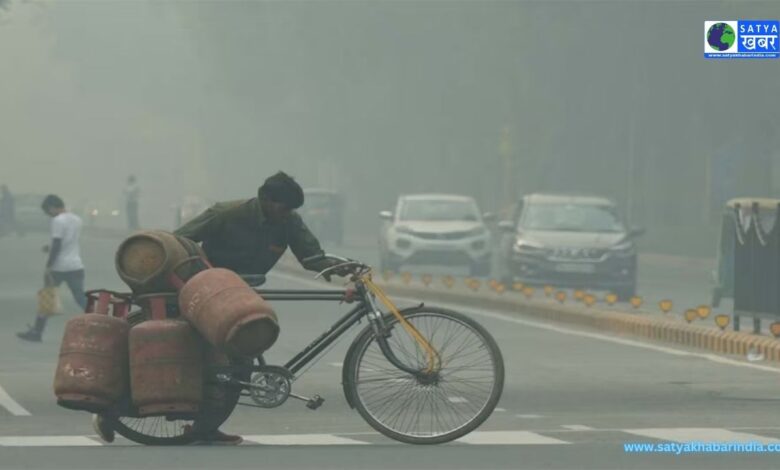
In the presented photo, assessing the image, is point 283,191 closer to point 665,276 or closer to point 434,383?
point 434,383

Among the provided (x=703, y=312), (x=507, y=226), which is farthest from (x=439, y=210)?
(x=703, y=312)

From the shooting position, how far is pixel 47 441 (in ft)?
42.8

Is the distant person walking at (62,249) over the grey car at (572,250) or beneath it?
over

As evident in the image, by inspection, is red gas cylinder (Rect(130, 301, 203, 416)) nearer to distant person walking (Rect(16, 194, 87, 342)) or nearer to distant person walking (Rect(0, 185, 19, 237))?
distant person walking (Rect(16, 194, 87, 342))

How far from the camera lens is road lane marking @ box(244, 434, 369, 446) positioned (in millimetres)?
12593

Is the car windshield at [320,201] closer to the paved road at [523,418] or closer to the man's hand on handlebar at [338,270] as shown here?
Result: the paved road at [523,418]

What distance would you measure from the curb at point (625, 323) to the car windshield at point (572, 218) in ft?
10.2

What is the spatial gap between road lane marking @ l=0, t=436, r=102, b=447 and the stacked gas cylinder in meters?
0.88

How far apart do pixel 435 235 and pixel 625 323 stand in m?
17.4

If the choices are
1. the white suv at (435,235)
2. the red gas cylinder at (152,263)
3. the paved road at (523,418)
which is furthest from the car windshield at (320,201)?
the red gas cylinder at (152,263)

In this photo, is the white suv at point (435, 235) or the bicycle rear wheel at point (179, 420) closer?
the bicycle rear wheel at point (179, 420)

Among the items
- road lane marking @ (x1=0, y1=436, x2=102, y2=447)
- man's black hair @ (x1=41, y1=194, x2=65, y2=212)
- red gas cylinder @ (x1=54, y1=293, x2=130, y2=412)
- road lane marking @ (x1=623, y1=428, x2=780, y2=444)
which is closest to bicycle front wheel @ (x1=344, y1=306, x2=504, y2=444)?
red gas cylinder @ (x1=54, y1=293, x2=130, y2=412)

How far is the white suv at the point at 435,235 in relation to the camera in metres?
41.5

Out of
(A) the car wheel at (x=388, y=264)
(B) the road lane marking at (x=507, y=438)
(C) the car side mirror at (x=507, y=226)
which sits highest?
(B) the road lane marking at (x=507, y=438)
